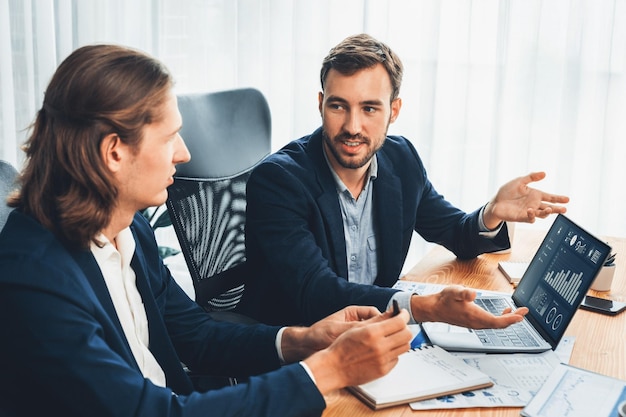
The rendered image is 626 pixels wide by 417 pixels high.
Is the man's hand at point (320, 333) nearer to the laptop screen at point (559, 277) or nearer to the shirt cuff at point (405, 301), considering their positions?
the shirt cuff at point (405, 301)

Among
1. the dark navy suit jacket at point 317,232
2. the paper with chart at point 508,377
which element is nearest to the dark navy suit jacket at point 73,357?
the paper with chart at point 508,377

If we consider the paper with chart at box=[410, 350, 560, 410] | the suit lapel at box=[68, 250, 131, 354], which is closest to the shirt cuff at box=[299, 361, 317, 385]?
the paper with chart at box=[410, 350, 560, 410]

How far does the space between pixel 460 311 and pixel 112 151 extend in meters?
0.72

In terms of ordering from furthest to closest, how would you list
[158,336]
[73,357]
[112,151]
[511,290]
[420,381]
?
[511,290] → [158,336] → [420,381] → [112,151] → [73,357]

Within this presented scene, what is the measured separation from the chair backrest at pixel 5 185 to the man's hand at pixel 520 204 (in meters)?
1.23

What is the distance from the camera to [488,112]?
288 cm

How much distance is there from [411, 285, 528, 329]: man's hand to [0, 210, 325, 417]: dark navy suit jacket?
39 centimetres

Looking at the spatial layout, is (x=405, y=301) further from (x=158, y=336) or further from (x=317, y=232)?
(x=158, y=336)

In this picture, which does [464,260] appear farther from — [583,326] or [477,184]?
[477,184]

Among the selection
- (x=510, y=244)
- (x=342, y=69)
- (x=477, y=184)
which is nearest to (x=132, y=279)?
(x=342, y=69)

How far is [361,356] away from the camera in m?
1.18

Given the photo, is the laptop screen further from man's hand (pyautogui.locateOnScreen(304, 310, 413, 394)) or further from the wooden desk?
man's hand (pyautogui.locateOnScreen(304, 310, 413, 394))

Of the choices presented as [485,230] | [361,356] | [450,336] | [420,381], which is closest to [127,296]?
[361,356]

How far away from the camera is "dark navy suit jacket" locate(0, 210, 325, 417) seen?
100cm
